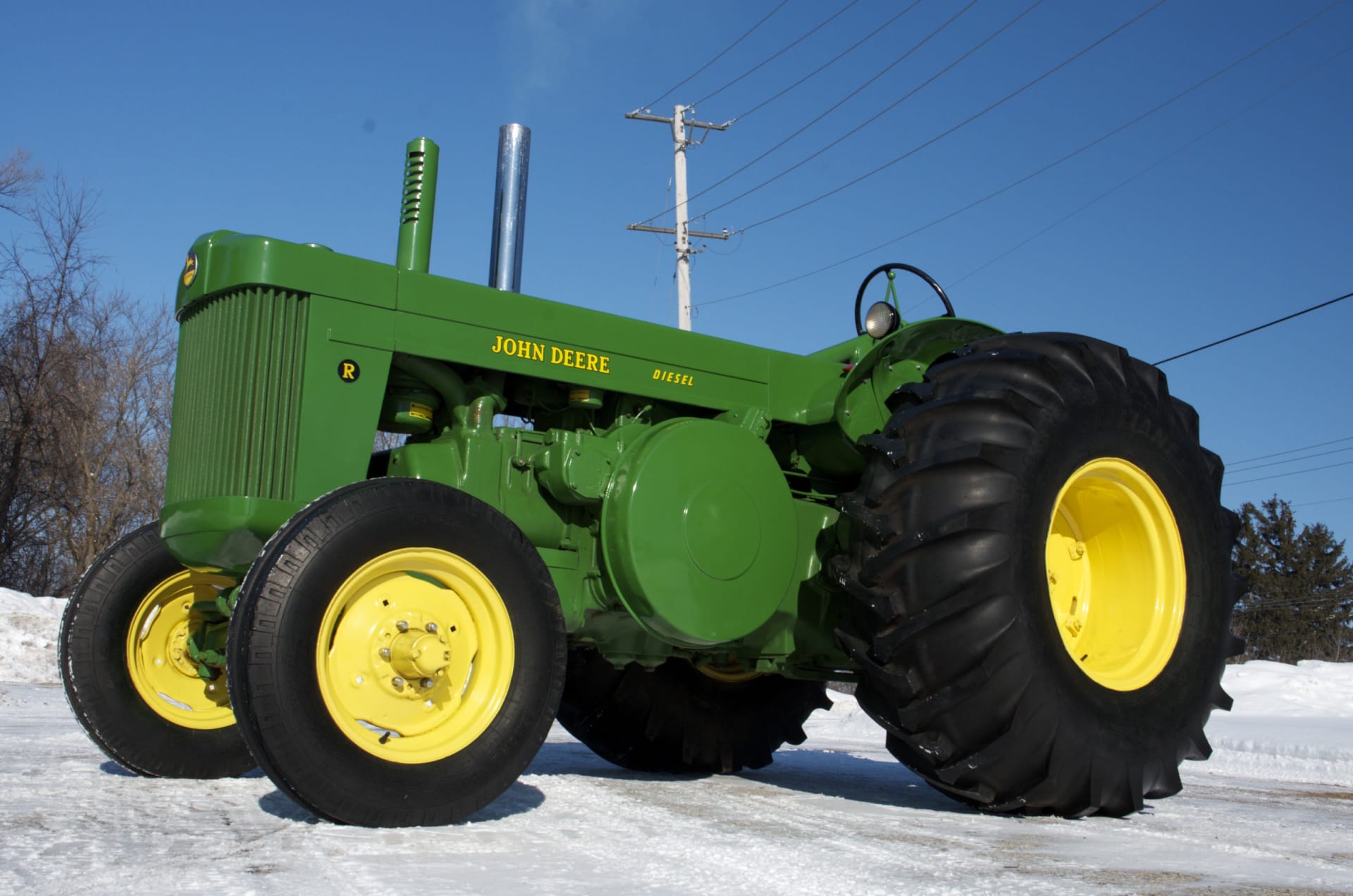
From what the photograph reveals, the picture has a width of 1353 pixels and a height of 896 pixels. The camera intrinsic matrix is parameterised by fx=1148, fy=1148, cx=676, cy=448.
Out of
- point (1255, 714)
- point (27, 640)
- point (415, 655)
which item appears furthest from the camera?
point (27, 640)

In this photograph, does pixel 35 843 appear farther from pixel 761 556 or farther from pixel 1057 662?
pixel 1057 662

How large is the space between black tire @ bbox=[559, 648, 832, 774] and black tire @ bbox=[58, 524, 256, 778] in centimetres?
159

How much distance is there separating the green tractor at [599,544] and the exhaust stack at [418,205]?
0.01 m

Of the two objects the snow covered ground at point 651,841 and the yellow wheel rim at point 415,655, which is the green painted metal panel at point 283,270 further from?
the snow covered ground at point 651,841

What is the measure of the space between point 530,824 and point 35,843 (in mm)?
1290

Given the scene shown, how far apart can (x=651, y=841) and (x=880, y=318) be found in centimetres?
271

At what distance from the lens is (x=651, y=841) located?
3.19 m

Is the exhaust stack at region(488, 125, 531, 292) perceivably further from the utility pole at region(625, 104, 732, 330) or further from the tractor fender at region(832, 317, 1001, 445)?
the utility pole at region(625, 104, 732, 330)

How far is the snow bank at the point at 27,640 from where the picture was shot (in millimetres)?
12820

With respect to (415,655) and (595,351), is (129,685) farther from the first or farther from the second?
(595,351)

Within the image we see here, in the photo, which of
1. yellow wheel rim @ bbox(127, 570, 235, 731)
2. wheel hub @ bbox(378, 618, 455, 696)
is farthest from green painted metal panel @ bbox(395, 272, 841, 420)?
yellow wheel rim @ bbox(127, 570, 235, 731)

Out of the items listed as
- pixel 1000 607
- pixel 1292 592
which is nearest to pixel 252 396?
pixel 1000 607

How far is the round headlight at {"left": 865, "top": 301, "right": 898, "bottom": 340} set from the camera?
201 inches

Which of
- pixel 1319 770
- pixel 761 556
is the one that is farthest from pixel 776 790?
pixel 1319 770
